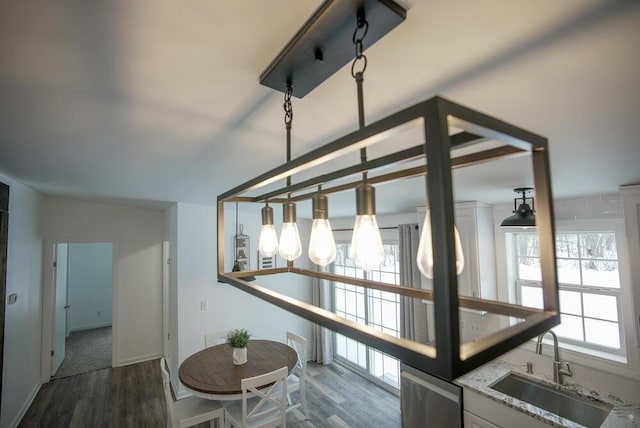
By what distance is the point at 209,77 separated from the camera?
1037 mm

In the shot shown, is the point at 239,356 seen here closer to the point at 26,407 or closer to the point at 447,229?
the point at 26,407

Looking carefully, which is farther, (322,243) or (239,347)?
(239,347)

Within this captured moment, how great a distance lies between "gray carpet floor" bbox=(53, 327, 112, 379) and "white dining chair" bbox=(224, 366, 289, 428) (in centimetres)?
352

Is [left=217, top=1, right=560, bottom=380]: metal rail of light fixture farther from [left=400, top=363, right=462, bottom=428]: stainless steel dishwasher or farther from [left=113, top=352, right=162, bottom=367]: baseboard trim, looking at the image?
[left=113, top=352, right=162, bottom=367]: baseboard trim

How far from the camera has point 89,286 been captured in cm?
675

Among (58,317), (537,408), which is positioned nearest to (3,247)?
(58,317)

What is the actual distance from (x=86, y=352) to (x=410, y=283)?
5.89 metres

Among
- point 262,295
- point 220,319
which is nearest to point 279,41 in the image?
point 262,295

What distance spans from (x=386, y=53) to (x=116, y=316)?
5.71m

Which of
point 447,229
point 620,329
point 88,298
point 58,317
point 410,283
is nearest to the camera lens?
point 447,229

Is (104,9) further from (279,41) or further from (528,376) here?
(528,376)

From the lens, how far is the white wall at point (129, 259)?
4.48m

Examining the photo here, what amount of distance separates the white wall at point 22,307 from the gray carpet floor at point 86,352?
2.19 ft

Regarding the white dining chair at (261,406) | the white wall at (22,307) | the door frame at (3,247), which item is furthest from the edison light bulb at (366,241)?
the white wall at (22,307)
